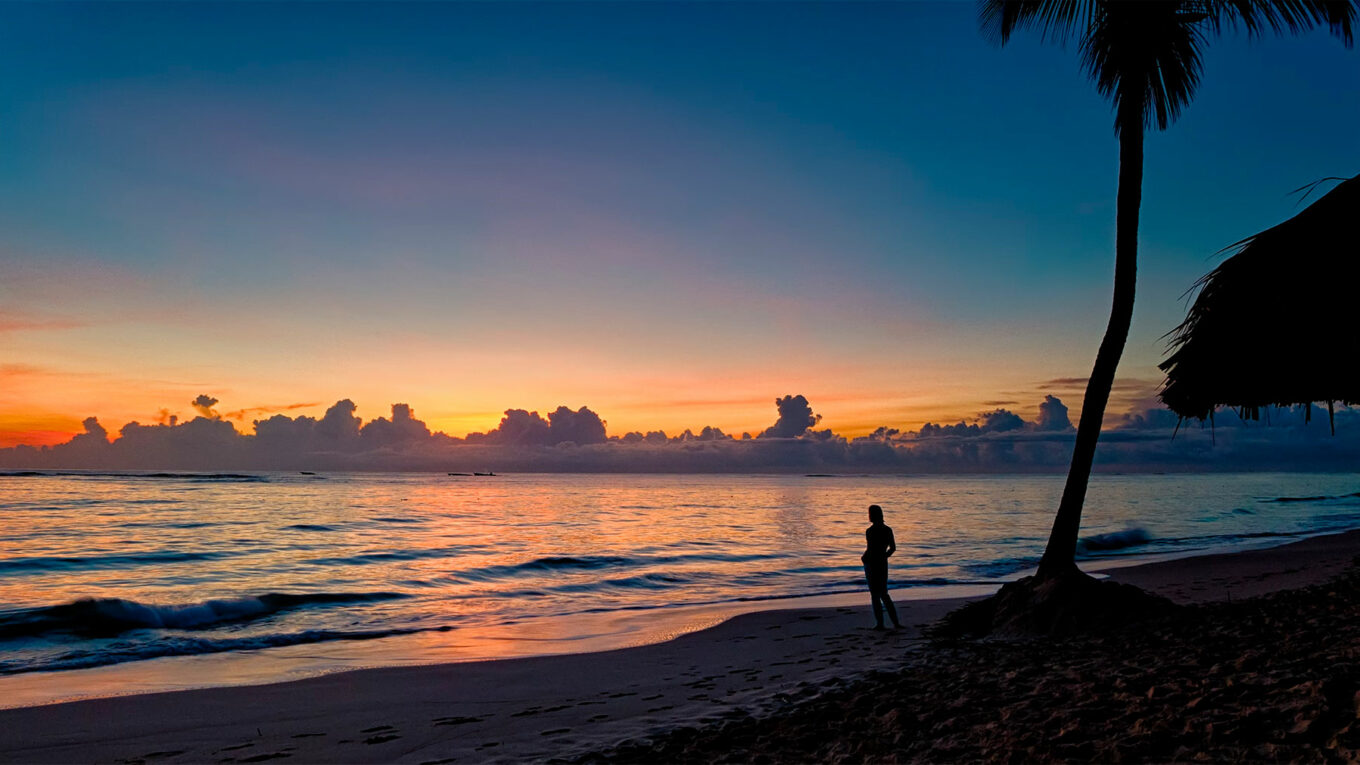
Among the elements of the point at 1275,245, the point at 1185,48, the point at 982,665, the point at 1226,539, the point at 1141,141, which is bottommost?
the point at 1226,539

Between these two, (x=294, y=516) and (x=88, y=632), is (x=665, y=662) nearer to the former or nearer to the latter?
(x=88, y=632)

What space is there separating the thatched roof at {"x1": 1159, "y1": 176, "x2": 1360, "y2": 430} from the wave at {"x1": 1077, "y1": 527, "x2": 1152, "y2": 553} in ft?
68.2

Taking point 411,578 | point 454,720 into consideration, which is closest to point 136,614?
point 411,578

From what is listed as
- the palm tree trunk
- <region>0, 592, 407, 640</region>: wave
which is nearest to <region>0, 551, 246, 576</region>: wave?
<region>0, 592, 407, 640</region>: wave

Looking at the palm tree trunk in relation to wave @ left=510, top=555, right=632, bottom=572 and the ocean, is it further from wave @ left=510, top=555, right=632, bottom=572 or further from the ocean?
wave @ left=510, top=555, right=632, bottom=572

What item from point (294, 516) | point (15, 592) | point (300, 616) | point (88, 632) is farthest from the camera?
point (294, 516)

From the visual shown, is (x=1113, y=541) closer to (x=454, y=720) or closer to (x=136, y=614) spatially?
(x=454, y=720)

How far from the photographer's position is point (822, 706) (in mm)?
7168

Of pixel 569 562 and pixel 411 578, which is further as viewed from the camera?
pixel 569 562

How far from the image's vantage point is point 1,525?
36938 mm

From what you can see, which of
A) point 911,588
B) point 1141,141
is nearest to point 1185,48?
point 1141,141

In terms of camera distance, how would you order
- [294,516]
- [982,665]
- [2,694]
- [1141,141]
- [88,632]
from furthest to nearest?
[294,516]
[88,632]
[1141,141]
[2,694]
[982,665]

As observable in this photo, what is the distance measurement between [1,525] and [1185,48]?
4918cm

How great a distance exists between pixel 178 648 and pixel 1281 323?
1742cm
